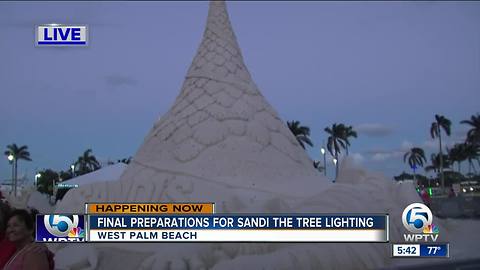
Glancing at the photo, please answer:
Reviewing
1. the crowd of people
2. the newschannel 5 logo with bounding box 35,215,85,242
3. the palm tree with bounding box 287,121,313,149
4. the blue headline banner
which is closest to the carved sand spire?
the blue headline banner

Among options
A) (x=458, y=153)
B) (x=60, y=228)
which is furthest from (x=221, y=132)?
(x=458, y=153)

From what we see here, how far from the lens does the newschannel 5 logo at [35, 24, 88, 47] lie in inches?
297

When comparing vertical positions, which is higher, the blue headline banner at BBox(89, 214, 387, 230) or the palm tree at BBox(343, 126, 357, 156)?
the palm tree at BBox(343, 126, 357, 156)

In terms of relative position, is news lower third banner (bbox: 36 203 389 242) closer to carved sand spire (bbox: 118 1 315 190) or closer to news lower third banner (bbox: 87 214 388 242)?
news lower third banner (bbox: 87 214 388 242)

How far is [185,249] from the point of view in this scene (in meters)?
9.66

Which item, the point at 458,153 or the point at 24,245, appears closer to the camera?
the point at 24,245

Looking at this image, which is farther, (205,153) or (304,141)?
(304,141)

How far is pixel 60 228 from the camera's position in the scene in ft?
21.9

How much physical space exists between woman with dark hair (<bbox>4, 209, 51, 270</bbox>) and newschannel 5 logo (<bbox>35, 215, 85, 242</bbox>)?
2.86 m

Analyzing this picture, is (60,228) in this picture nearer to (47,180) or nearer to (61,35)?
(61,35)

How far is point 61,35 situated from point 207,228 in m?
3.55

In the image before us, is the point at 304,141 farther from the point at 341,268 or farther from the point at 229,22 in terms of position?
the point at 341,268

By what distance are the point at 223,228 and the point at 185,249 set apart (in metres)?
3.10

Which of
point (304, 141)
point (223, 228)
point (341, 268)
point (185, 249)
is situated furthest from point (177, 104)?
point (304, 141)
